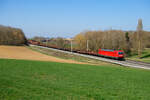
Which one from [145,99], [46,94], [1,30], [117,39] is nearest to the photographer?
[46,94]

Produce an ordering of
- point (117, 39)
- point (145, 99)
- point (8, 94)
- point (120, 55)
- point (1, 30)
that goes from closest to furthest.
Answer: point (8, 94)
point (145, 99)
point (120, 55)
point (117, 39)
point (1, 30)

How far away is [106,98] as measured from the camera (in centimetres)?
825

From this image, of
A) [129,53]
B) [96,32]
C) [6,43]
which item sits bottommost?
[129,53]

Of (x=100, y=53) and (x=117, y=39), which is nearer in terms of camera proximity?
(x=100, y=53)

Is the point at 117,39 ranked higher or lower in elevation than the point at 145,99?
higher

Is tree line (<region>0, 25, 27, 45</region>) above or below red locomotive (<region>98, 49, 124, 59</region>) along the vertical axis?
above

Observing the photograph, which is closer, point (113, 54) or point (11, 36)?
point (113, 54)

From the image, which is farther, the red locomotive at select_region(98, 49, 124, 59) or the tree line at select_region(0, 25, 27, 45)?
the tree line at select_region(0, 25, 27, 45)

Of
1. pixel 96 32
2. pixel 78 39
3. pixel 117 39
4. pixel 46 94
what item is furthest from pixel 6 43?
pixel 46 94

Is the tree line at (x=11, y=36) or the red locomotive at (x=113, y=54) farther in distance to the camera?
the tree line at (x=11, y=36)

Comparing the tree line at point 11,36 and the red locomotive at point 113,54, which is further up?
the tree line at point 11,36

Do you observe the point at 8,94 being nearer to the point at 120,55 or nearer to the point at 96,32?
the point at 120,55

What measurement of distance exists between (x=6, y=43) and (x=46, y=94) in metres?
74.8

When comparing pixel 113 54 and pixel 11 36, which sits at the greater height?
pixel 11 36
